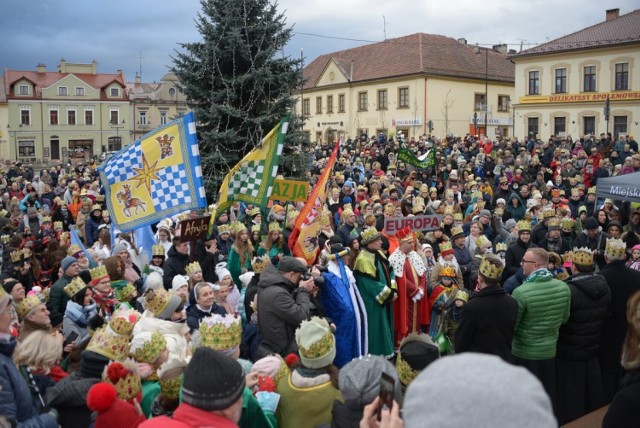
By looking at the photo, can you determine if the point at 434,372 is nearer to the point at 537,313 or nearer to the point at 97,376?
the point at 97,376

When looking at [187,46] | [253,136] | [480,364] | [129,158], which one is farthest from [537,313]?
[187,46]

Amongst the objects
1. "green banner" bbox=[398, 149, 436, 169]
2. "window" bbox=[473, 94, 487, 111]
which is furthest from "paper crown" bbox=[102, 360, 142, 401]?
"window" bbox=[473, 94, 487, 111]

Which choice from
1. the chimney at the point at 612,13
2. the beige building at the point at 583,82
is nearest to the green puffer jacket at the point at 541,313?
the beige building at the point at 583,82

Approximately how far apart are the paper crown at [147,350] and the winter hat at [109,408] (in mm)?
756

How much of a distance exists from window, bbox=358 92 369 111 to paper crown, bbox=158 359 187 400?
189 ft

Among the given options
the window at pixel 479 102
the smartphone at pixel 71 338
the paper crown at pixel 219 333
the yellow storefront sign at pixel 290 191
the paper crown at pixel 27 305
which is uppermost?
the window at pixel 479 102

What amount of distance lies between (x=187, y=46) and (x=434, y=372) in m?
15.8

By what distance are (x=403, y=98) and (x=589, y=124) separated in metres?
17.2

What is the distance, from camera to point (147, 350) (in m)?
4.08

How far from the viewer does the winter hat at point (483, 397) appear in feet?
4.50

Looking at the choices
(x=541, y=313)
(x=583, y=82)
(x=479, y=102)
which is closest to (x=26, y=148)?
(x=479, y=102)

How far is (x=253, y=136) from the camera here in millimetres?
15977

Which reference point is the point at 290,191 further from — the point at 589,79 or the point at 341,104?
the point at 341,104

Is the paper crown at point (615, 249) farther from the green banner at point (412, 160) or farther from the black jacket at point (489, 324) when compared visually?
the green banner at point (412, 160)
